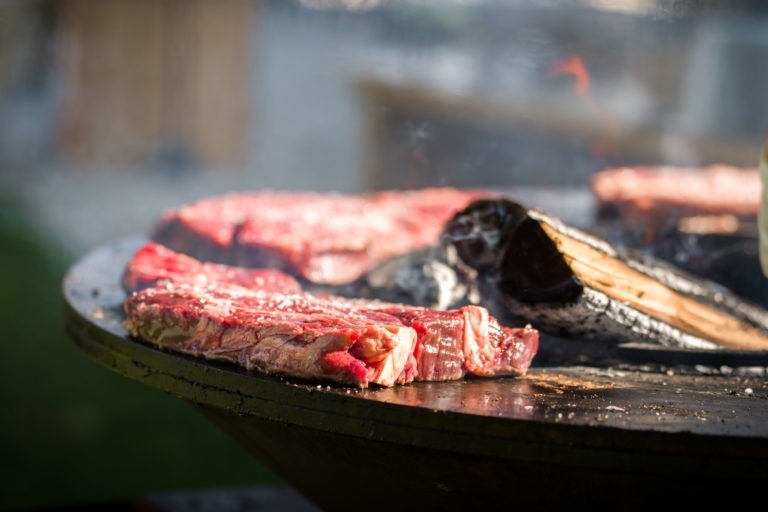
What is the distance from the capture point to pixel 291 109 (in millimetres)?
15164

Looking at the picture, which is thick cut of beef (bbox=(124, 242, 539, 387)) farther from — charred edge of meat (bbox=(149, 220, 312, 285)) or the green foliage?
the green foliage

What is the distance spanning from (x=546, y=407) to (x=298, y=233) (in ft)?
4.92

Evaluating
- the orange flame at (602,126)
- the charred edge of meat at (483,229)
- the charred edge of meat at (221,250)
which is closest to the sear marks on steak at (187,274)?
the charred edge of meat at (221,250)

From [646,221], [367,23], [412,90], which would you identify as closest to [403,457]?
[646,221]

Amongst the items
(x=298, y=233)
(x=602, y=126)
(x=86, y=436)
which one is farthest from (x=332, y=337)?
(x=602, y=126)

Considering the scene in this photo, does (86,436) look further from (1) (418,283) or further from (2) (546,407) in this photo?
(2) (546,407)

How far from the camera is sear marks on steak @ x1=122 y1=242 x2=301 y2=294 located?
275 cm

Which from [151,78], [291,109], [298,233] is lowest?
[291,109]

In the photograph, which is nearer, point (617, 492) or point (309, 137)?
point (617, 492)

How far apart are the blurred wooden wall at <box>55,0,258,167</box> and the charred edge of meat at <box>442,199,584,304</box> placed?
10576 mm

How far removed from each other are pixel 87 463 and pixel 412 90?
657cm

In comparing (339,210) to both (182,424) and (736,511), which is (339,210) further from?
(182,424)

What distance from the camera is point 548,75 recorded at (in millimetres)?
12047

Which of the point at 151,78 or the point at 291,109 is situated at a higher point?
the point at 151,78
